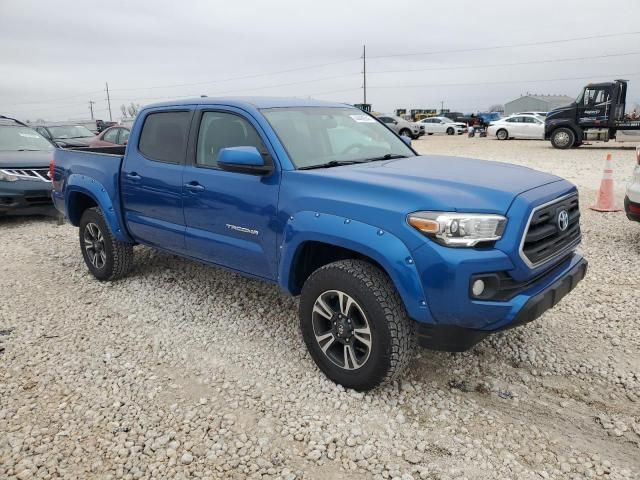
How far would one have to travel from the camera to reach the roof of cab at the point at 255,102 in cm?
387

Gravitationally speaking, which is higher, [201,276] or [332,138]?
[332,138]

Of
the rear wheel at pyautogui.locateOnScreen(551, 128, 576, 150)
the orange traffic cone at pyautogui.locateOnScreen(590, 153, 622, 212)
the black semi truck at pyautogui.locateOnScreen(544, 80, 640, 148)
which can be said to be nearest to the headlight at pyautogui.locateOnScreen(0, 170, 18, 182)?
the orange traffic cone at pyautogui.locateOnScreen(590, 153, 622, 212)

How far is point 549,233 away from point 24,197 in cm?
796

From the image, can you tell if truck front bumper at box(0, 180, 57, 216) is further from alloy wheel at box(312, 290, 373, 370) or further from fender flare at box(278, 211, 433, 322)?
alloy wheel at box(312, 290, 373, 370)

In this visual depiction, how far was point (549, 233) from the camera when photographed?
2969mm

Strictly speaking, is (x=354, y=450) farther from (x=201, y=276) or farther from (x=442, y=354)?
(x=201, y=276)

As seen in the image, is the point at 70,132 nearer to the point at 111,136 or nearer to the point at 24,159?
the point at 111,136

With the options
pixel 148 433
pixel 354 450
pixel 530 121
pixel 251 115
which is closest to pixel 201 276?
Answer: pixel 251 115

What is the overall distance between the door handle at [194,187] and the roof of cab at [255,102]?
675mm

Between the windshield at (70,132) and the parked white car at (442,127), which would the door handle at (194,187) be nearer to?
the windshield at (70,132)

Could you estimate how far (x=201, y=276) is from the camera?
5.42 meters

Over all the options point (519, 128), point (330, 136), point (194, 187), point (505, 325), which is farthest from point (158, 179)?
point (519, 128)

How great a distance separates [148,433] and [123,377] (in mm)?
726

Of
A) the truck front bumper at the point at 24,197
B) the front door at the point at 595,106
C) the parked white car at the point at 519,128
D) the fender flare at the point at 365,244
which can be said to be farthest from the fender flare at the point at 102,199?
the parked white car at the point at 519,128
